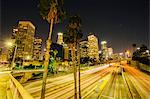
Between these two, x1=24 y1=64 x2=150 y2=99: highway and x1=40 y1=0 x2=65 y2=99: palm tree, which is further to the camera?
x1=24 y1=64 x2=150 y2=99: highway

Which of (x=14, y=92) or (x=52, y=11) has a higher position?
(x=52, y=11)

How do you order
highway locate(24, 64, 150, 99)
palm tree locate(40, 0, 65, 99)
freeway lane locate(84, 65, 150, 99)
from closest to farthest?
palm tree locate(40, 0, 65, 99) < highway locate(24, 64, 150, 99) < freeway lane locate(84, 65, 150, 99)

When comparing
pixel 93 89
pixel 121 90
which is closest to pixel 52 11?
pixel 93 89

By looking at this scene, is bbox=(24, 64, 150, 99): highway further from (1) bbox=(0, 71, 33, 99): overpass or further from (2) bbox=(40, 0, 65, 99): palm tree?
(1) bbox=(0, 71, 33, 99): overpass

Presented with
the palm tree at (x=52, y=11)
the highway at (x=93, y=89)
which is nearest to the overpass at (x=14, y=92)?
the palm tree at (x=52, y=11)

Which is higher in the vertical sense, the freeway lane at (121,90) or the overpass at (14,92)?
the overpass at (14,92)

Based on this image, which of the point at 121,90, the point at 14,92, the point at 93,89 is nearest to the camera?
the point at 14,92

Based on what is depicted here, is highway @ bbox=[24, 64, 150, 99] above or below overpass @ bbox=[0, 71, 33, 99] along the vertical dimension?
below

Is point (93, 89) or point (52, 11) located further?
point (93, 89)

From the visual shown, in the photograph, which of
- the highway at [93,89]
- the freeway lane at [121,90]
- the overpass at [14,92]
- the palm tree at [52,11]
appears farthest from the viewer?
the freeway lane at [121,90]

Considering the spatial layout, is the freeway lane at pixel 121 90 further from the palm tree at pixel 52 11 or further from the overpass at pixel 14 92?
the overpass at pixel 14 92

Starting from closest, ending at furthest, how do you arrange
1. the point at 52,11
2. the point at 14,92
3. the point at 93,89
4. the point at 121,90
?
the point at 14,92 < the point at 52,11 < the point at 121,90 < the point at 93,89

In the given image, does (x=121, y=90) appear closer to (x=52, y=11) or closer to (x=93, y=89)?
(x=93, y=89)

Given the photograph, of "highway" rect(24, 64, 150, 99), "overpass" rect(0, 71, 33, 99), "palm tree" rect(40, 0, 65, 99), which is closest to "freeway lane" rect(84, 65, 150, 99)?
"highway" rect(24, 64, 150, 99)
